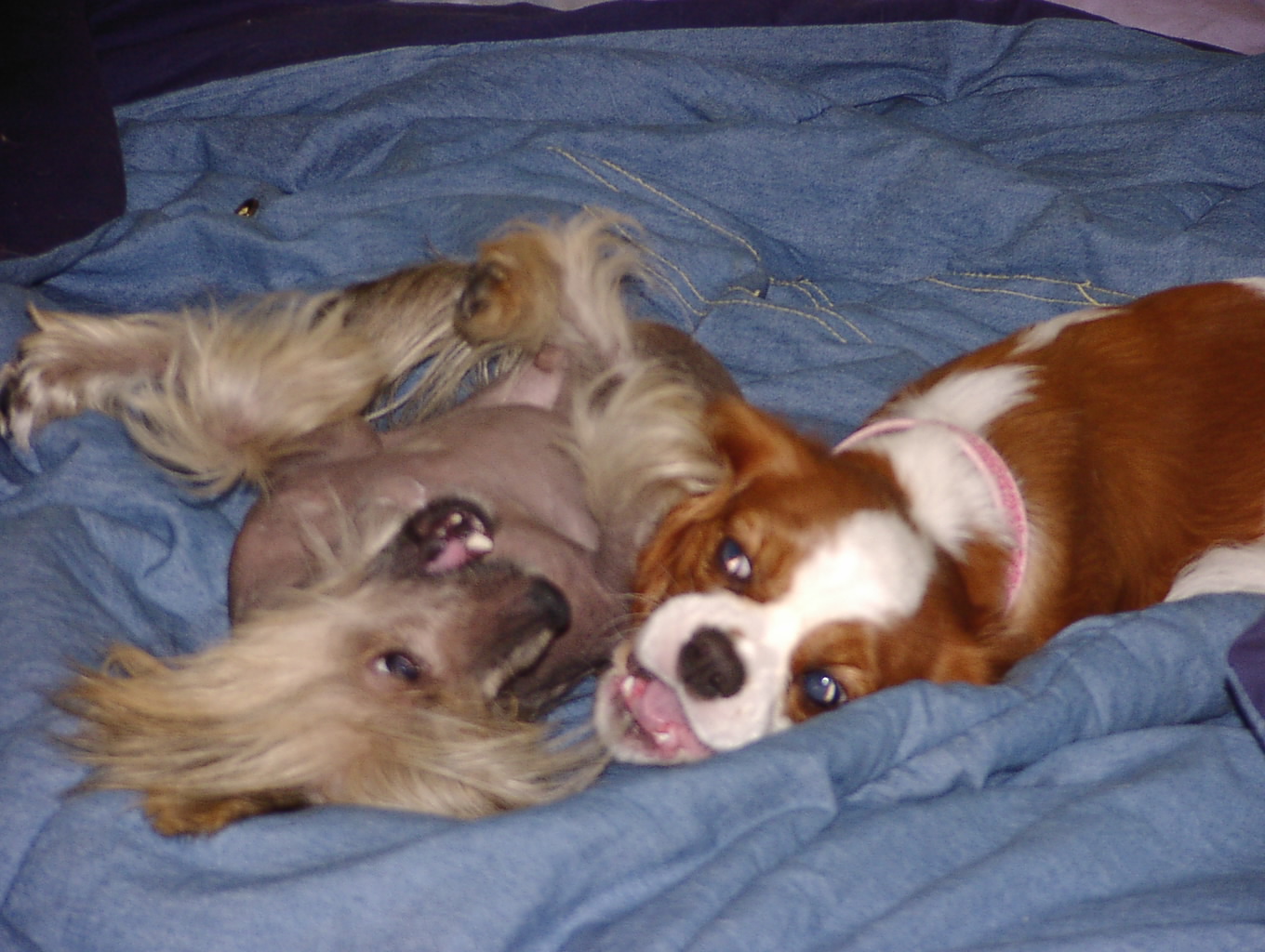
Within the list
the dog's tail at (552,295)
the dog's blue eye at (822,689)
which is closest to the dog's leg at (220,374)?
the dog's tail at (552,295)

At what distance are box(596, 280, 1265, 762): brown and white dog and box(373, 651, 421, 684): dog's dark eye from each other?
0.30 metres

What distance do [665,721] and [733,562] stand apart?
0.27 m

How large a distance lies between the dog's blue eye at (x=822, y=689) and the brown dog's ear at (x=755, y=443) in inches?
13.5

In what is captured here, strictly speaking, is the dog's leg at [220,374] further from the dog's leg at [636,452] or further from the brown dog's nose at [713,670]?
the brown dog's nose at [713,670]

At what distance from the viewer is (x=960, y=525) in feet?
6.75

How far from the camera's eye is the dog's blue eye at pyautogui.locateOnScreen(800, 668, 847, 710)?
1.84 metres

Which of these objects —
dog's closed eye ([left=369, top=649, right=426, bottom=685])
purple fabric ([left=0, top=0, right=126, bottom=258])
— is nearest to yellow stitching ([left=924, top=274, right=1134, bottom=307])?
dog's closed eye ([left=369, top=649, right=426, bottom=685])

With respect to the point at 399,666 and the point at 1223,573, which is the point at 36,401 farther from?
the point at 1223,573

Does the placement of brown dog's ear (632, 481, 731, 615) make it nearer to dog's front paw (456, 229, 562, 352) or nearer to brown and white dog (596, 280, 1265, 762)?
brown and white dog (596, 280, 1265, 762)

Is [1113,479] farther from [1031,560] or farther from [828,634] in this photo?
[828,634]

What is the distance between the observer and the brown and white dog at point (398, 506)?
1814 millimetres

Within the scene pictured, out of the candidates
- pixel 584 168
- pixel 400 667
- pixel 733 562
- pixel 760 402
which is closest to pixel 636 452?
pixel 733 562

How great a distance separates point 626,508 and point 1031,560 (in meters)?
0.71

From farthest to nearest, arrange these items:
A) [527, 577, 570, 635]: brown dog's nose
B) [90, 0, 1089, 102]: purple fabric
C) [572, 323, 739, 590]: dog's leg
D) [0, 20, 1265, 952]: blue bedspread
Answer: [90, 0, 1089, 102]: purple fabric < [572, 323, 739, 590]: dog's leg < [527, 577, 570, 635]: brown dog's nose < [0, 20, 1265, 952]: blue bedspread
